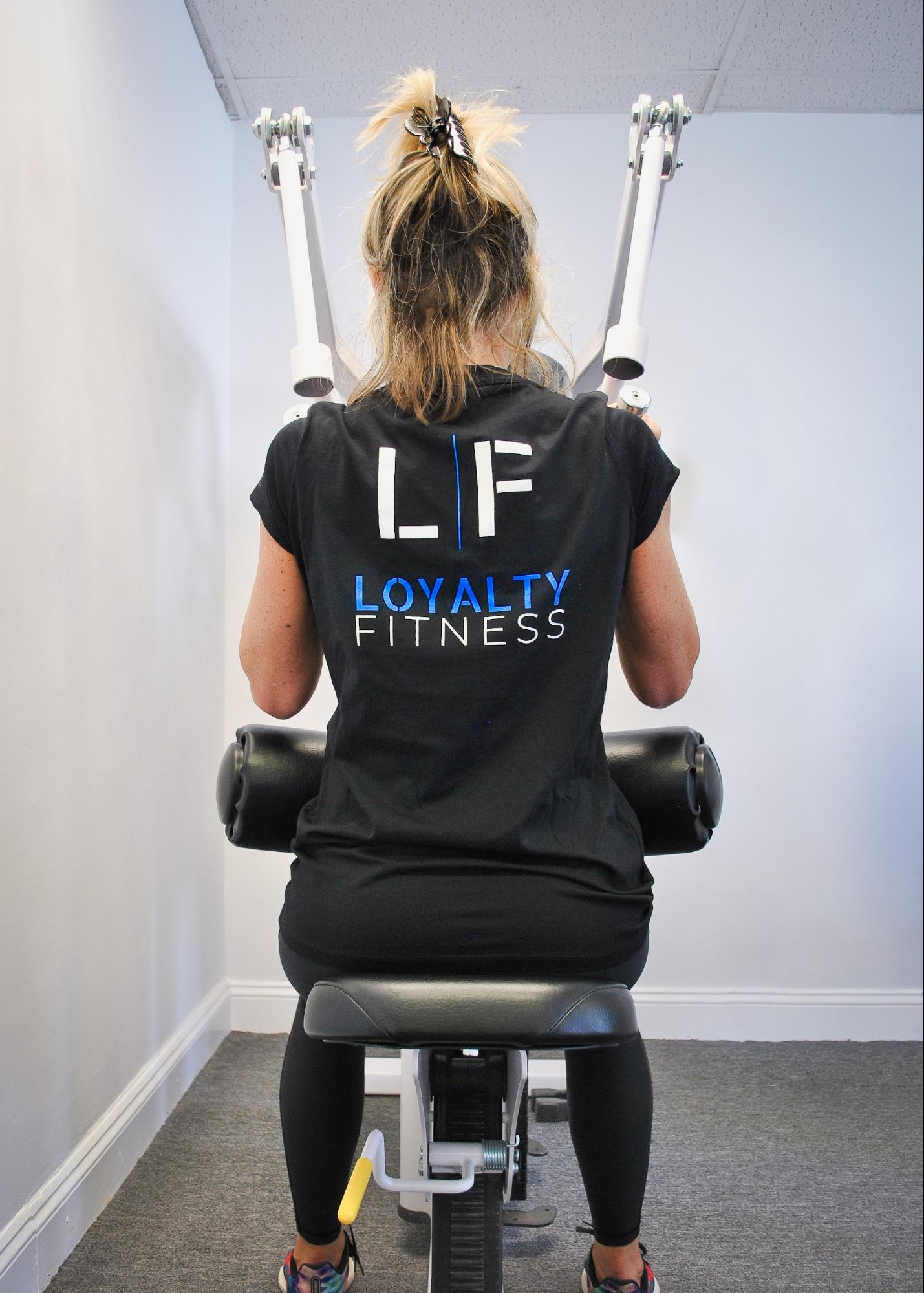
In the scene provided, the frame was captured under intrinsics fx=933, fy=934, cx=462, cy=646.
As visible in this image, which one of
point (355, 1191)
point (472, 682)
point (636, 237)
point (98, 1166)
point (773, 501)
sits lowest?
point (98, 1166)

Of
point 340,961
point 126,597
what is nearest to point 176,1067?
point 126,597

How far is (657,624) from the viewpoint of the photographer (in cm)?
98

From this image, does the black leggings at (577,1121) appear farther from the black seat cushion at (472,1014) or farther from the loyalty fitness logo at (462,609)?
the loyalty fitness logo at (462,609)

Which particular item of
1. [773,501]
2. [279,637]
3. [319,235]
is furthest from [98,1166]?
[773,501]

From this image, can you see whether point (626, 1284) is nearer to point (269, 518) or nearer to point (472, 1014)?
point (472, 1014)

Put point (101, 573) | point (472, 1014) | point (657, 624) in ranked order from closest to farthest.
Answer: point (472, 1014) → point (657, 624) → point (101, 573)

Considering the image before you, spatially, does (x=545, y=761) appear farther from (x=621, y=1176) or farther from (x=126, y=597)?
(x=126, y=597)

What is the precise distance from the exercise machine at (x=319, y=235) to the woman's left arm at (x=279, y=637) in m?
0.39

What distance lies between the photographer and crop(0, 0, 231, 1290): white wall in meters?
1.15

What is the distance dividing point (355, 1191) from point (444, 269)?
899mm

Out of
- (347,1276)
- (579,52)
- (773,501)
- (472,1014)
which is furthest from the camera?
(773,501)

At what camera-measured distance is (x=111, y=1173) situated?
1399 mm

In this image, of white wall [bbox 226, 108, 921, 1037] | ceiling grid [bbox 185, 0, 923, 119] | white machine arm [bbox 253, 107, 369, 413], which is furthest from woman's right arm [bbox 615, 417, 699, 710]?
ceiling grid [bbox 185, 0, 923, 119]

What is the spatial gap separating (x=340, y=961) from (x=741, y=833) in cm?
155
